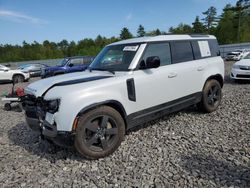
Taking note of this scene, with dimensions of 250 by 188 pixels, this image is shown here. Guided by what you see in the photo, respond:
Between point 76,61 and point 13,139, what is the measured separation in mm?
11381

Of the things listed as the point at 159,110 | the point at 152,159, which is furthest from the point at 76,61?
the point at 152,159

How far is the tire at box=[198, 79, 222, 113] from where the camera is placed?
605 cm

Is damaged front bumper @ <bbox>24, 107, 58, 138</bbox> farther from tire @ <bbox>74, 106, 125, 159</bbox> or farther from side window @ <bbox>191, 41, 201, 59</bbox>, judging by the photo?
side window @ <bbox>191, 41, 201, 59</bbox>

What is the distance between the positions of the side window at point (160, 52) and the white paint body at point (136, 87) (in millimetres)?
107

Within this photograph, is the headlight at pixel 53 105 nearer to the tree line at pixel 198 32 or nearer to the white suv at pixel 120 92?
the white suv at pixel 120 92

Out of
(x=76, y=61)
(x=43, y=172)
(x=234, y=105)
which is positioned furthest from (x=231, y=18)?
(x=43, y=172)

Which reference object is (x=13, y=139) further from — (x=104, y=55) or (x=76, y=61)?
(x=76, y=61)

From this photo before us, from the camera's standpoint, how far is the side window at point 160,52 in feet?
16.3

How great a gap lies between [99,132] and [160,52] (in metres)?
2.14

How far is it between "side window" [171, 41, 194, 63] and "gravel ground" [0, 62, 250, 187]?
140 cm

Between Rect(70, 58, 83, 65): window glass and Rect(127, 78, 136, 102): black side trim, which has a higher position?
Rect(70, 58, 83, 65): window glass

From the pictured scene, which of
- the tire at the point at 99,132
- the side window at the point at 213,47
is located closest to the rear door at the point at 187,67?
the side window at the point at 213,47

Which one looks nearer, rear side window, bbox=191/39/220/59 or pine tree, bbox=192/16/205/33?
rear side window, bbox=191/39/220/59

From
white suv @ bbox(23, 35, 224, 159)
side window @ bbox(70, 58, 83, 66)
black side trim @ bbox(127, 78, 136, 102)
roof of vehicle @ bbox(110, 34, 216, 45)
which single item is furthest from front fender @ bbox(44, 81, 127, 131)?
side window @ bbox(70, 58, 83, 66)
